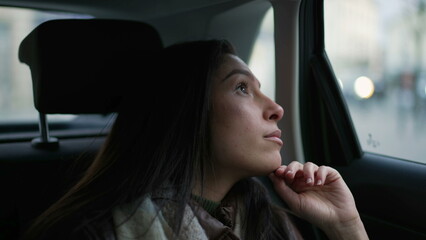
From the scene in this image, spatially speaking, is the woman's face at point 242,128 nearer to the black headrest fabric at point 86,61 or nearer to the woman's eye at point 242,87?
the woman's eye at point 242,87

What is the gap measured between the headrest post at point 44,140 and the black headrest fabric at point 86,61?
2.6 inches

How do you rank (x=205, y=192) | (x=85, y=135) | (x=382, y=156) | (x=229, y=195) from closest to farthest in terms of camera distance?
(x=205, y=192) → (x=229, y=195) → (x=85, y=135) → (x=382, y=156)

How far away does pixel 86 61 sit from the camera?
146 cm

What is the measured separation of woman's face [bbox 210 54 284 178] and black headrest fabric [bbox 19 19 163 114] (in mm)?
261

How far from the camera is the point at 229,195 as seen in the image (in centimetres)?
153

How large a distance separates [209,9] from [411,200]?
97 cm

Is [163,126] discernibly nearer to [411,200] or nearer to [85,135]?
[85,135]

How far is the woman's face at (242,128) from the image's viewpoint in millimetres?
1306

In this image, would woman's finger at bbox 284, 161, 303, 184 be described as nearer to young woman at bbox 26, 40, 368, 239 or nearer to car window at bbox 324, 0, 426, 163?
young woman at bbox 26, 40, 368, 239

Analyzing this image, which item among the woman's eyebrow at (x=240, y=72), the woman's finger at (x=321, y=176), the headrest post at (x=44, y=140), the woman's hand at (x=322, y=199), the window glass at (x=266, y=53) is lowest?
the woman's hand at (x=322, y=199)

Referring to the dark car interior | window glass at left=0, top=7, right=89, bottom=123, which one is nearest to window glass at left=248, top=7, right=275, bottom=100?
the dark car interior

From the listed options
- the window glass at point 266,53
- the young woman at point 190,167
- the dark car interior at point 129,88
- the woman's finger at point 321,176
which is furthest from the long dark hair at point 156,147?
the window glass at point 266,53

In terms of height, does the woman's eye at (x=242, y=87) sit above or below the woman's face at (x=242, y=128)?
above

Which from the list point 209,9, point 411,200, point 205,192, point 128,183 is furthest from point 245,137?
point 411,200
